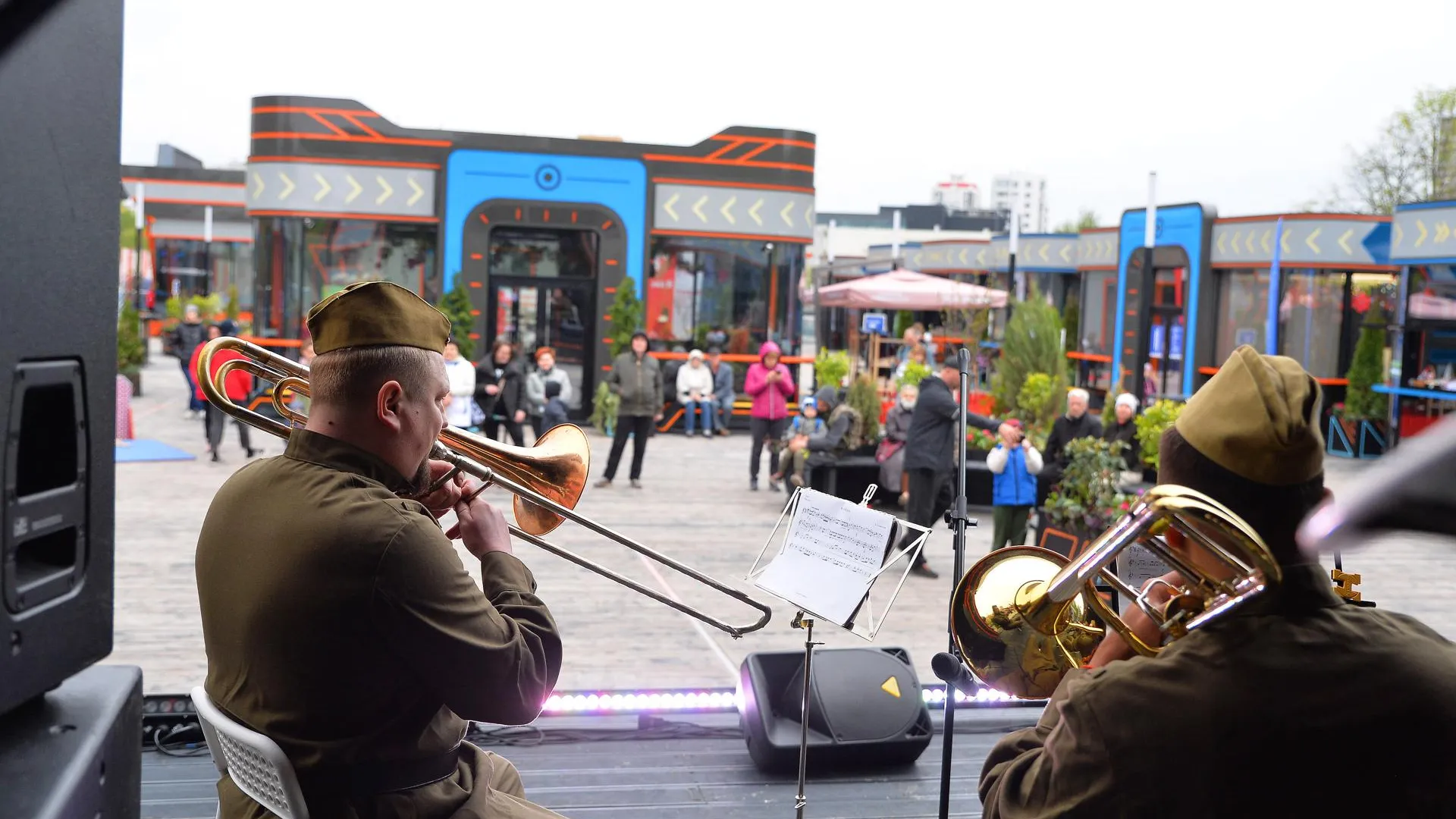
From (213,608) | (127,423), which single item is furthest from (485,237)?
(213,608)

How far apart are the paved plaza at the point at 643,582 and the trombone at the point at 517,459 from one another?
0.63 metres

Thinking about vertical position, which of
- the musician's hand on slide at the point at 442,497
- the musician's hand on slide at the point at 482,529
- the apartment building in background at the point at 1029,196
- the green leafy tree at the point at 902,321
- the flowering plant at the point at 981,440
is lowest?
the flowering plant at the point at 981,440

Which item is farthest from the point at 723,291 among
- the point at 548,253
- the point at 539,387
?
the point at 539,387

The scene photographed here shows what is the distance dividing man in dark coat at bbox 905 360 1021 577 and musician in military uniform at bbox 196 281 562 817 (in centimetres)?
658

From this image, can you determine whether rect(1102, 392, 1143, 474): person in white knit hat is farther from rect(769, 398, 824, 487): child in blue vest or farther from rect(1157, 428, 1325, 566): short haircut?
rect(1157, 428, 1325, 566): short haircut

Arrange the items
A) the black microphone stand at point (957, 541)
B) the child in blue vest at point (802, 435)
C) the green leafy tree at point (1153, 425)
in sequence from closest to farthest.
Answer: the black microphone stand at point (957, 541) < the green leafy tree at point (1153, 425) < the child in blue vest at point (802, 435)

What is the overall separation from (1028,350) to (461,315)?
7151mm

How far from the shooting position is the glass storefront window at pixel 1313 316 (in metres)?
19.8

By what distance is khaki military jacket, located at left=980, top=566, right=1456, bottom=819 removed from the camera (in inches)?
65.2

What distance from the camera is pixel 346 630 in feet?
6.93

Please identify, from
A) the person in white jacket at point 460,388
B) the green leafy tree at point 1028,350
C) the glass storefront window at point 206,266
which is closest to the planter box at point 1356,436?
the green leafy tree at point 1028,350

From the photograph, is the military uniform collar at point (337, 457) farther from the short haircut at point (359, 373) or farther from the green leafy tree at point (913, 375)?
the green leafy tree at point (913, 375)

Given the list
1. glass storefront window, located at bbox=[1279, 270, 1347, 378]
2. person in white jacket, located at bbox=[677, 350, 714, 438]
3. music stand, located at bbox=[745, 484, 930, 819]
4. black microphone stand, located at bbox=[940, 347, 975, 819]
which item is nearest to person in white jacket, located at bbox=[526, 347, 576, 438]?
person in white jacket, located at bbox=[677, 350, 714, 438]

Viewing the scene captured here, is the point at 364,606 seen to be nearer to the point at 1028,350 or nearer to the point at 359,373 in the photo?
the point at 359,373
